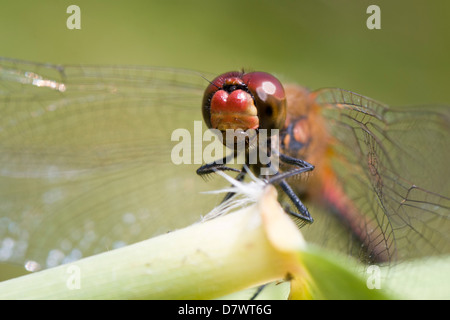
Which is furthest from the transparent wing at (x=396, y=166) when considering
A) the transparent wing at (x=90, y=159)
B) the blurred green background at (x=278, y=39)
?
the blurred green background at (x=278, y=39)

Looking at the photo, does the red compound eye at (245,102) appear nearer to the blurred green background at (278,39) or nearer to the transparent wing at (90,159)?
the transparent wing at (90,159)

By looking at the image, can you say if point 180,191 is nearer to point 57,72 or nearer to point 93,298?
point 57,72

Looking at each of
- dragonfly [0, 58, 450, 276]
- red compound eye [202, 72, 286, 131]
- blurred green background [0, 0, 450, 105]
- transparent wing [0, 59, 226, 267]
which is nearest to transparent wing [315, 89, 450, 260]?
dragonfly [0, 58, 450, 276]

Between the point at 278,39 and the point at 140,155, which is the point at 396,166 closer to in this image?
the point at 140,155

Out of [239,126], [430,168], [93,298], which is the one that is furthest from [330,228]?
[93,298]

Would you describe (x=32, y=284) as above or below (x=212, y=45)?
below
